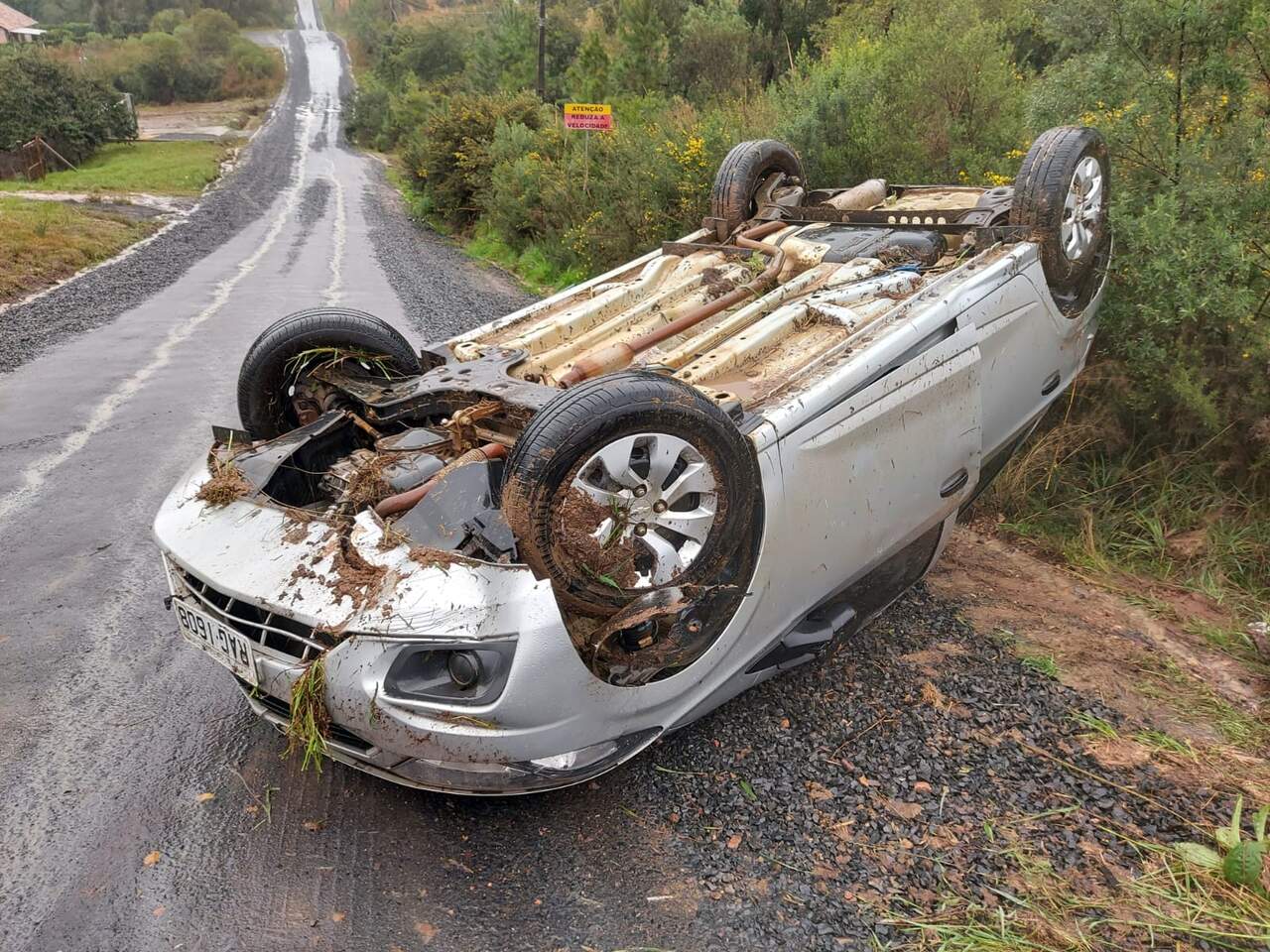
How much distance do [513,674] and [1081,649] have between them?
2.68 m

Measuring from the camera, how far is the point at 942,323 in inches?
145

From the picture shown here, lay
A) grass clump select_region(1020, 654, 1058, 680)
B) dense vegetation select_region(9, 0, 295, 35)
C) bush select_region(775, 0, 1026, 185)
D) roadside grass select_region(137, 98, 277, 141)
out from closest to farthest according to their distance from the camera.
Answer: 1. grass clump select_region(1020, 654, 1058, 680)
2. bush select_region(775, 0, 1026, 185)
3. roadside grass select_region(137, 98, 277, 141)
4. dense vegetation select_region(9, 0, 295, 35)

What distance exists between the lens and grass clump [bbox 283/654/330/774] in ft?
8.64

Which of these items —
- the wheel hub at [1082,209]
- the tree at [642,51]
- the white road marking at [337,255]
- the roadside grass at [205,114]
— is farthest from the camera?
the roadside grass at [205,114]

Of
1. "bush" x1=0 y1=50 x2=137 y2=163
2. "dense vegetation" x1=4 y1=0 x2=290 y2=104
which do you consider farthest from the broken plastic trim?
"dense vegetation" x1=4 y1=0 x2=290 y2=104

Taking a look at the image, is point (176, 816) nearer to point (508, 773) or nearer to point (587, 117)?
point (508, 773)

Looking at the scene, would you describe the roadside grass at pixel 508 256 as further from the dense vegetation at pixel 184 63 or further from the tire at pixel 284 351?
the dense vegetation at pixel 184 63

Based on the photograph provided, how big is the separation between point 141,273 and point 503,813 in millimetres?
13475

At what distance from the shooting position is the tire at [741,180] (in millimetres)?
5594

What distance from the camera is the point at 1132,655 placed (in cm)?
386

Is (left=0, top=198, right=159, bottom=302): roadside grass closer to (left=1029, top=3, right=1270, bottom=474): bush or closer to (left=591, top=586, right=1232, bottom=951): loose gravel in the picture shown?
(left=591, top=586, right=1232, bottom=951): loose gravel

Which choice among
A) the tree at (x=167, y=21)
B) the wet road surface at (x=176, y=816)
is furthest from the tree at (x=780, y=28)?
the tree at (x=167, y=21)

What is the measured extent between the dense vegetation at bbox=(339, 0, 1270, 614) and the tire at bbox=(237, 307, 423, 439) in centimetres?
368

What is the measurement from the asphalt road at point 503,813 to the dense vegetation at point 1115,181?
5.69ft
